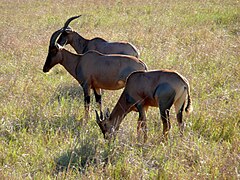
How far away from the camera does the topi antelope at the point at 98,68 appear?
8.07m

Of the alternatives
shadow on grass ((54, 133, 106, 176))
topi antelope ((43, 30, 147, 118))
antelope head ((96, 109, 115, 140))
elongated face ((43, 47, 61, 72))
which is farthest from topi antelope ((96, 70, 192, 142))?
elongated face ((43, 47, 61, 72))

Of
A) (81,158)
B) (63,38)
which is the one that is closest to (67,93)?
(63,38)

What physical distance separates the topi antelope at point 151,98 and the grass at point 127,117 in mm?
226

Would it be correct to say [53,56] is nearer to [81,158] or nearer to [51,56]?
[51,56]

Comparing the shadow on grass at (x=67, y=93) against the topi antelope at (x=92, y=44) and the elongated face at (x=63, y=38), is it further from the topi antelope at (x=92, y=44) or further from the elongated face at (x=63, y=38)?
the elongated face at (x=63, y=38)

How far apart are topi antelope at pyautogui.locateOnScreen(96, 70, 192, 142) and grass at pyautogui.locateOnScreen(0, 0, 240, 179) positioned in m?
0.23

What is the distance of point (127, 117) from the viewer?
25.1ft

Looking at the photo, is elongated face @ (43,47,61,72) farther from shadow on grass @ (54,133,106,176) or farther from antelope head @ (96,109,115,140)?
shadow on grass @ (54,133,106,176)

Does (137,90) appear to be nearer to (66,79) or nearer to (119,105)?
(119,105)

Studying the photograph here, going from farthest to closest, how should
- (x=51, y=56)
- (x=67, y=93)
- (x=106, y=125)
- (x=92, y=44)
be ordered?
(x=92, y=44) → (x=51, y=56) → (x=67, y=93) → (x=106, y=125)

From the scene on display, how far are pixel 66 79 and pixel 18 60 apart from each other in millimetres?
2598

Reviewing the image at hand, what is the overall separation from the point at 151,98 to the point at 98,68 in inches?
77.2

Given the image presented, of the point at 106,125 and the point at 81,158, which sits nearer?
the point at 81,158

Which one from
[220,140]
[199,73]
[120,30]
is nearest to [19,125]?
[220,140]
